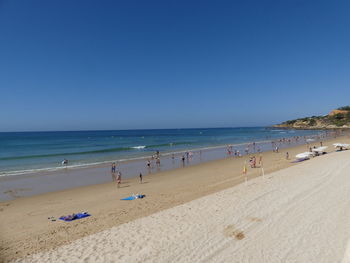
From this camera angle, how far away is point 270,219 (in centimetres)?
812

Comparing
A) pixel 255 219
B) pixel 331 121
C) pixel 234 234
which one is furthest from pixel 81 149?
pixel 331 121

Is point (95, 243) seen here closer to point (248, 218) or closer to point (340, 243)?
point (248, 218)

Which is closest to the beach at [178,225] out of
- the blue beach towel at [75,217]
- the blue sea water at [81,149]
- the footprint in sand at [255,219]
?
the footprint in sand at [255,219]

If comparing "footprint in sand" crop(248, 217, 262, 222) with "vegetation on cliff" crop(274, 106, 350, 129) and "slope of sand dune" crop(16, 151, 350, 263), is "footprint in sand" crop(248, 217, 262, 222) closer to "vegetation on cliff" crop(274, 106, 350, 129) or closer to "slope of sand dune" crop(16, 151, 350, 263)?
"slope of sand dune" crop(16, 151, 350, 263)

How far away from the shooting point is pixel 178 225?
8.01 meters

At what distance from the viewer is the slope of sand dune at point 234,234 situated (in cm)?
607

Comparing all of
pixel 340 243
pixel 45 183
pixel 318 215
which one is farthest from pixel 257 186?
pixel 45 183

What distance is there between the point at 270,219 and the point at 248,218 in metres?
0.76

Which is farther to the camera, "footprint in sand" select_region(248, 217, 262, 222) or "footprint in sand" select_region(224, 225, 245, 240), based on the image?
"footprint in sand" select_region(248, 217, 262, 222)

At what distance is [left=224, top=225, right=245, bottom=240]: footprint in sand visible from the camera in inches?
276

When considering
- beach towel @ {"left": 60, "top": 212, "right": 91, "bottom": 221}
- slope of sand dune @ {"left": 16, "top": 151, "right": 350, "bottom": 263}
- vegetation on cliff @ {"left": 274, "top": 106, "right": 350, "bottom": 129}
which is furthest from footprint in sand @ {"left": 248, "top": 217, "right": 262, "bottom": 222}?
vegetation on cliff @ {"left": 274, "top": 106, "right": 350, "bottom": 129}

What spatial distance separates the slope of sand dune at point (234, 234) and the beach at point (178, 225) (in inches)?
1.1

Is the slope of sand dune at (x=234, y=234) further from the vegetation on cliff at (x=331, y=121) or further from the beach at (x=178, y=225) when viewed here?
the vegetation on cliff at (x=331, y=121)

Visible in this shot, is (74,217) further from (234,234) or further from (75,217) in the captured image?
(234,234)
